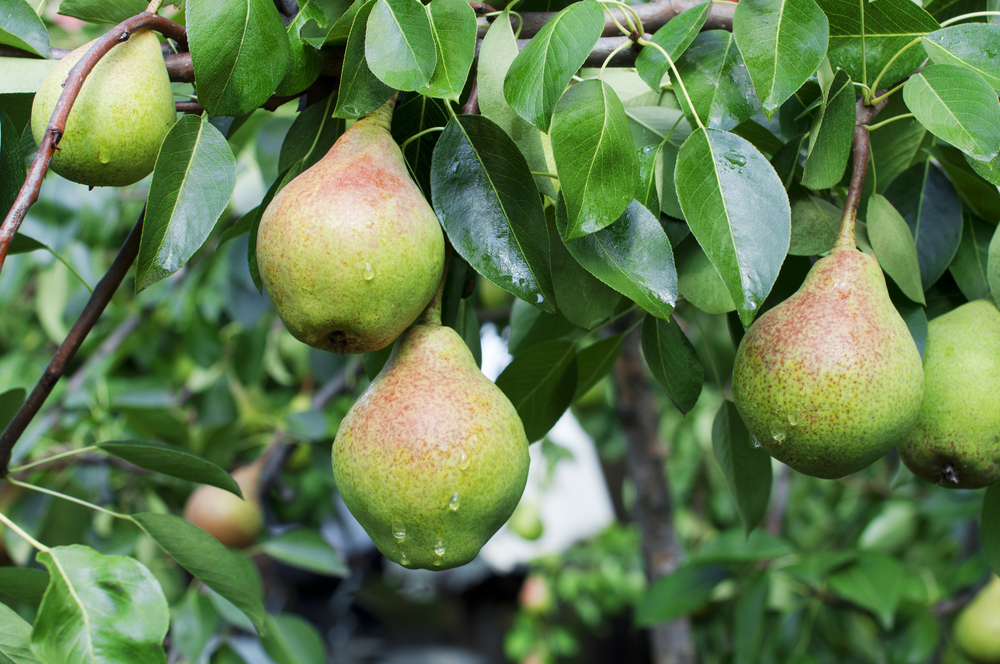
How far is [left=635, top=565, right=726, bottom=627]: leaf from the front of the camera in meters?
1.35

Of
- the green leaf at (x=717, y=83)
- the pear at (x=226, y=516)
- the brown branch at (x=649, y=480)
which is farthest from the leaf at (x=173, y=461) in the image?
the brown branch at (x=649, y=480)

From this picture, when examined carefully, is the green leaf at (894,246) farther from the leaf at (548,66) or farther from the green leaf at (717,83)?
the leaf at (548,66)

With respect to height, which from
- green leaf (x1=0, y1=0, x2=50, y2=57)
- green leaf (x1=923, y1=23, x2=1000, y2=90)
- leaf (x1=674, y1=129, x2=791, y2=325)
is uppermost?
green leaf (x1=0, y1=0, x2=50, y2=57)

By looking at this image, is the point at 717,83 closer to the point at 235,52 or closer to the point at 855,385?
the point at 855,385

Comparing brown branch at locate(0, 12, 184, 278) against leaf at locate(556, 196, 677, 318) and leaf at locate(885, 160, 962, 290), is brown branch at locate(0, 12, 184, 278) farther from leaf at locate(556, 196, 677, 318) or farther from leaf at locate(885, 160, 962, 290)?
leaf at locate(885, 160, 962, 290)

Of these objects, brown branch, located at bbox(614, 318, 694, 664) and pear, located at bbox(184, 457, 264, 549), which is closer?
pear, located at bbox(184, 457, 264, 549)

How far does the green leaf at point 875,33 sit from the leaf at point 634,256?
→ 0.65ft

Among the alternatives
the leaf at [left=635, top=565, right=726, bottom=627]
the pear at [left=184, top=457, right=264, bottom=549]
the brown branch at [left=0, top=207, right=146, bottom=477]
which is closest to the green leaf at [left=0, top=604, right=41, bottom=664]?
the brown branch at [left=0, top=207, right=146, bottom=477]

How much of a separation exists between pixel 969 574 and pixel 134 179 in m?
1.73

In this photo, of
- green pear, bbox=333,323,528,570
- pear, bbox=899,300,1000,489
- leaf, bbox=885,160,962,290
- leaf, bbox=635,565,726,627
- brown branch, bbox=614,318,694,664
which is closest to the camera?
green pear, bbox=333,323,528,570

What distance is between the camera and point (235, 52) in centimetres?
49

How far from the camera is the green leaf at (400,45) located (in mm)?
456

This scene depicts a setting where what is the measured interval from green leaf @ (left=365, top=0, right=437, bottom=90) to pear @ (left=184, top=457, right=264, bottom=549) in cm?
113

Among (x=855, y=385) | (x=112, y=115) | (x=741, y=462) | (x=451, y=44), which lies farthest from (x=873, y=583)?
(x=112, y=115)
